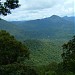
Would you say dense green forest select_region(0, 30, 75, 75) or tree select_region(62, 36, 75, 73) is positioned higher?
tree select_region(62, 36, 75, 73)

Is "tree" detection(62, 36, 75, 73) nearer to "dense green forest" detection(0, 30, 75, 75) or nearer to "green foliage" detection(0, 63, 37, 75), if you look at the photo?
"dense green forest" detection(0, 30, 75, 75)

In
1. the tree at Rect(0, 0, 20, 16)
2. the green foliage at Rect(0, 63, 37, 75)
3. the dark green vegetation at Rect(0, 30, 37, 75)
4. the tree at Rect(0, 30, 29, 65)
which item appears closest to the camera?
the tree at Rect(0, 0, 20, 16)

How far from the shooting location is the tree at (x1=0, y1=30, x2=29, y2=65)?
36056mm

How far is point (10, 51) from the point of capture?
3706cm

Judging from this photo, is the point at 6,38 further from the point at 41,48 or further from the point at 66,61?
the point at 41,48

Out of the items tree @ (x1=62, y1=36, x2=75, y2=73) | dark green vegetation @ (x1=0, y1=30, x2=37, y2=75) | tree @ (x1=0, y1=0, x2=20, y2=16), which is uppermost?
tree @ (x1=0, y1=0, x2=20, y2=16)

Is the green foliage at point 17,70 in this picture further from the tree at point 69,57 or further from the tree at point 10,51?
the tree at point 10,51

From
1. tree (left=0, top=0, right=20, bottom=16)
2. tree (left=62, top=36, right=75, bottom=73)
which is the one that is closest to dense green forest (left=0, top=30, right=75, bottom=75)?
tree (left=62, top=36, right=75, bottom=73)

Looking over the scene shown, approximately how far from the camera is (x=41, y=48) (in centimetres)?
17312

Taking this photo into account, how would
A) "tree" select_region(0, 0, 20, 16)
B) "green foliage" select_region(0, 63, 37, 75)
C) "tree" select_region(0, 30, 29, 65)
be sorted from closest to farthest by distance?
"tree" select_region(0, 0, 20, 16) → "green foliage" select_region(0, 63, 37, 75) → "tree" select_region(0, 30, 29, 65)

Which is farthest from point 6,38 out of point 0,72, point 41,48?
point 41,48

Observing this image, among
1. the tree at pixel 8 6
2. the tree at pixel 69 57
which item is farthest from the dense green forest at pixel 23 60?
the tree at pixel 8 6

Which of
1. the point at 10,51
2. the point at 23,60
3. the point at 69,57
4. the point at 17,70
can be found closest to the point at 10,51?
the point at 10,51

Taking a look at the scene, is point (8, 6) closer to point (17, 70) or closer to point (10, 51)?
point (17, 70)
